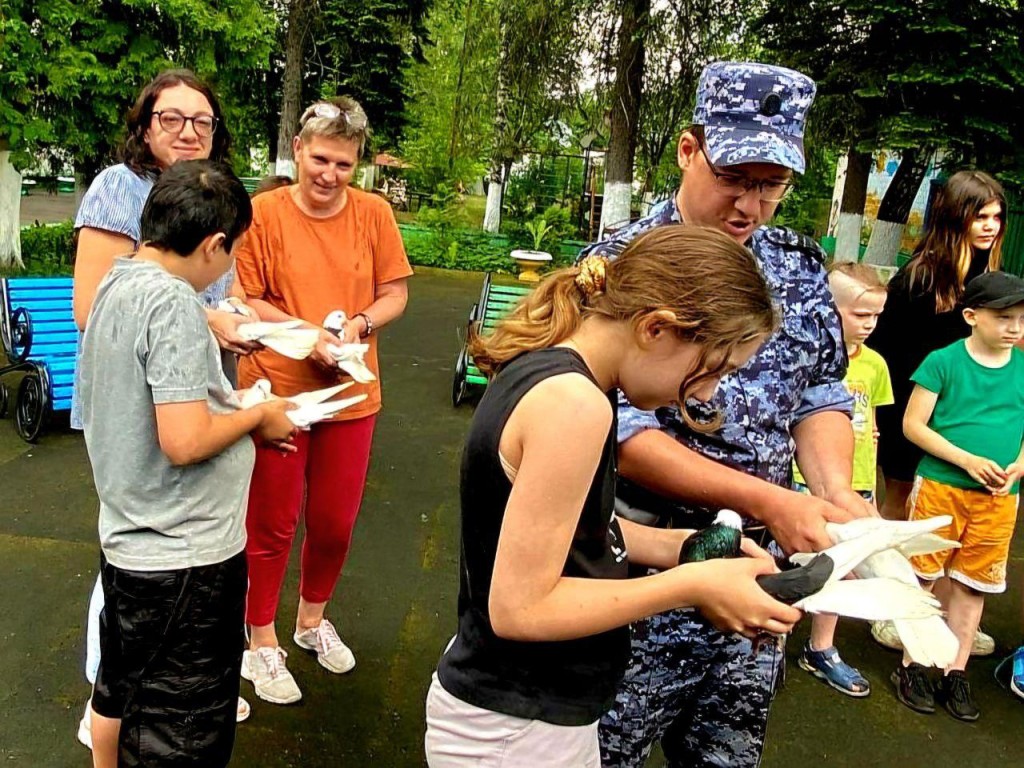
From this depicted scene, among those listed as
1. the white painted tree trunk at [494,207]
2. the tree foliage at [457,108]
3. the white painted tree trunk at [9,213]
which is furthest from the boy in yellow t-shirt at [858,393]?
the tree foliage at [457,108]

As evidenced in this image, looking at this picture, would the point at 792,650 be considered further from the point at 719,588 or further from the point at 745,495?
the point at 719,588

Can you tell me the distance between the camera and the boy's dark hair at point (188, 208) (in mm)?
1849

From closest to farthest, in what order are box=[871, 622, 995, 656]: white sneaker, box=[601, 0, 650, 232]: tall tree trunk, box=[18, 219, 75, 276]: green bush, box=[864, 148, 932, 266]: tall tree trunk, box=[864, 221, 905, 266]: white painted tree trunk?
box=[871, 622, 995, 656]: white sneaker < box=[864, 148, 932, 266]: tall tree trunk < box=[864, 221, 905, 266]: white painted tree trunk < box=[601, 0, 650, 232]: tall tree trunk < box=[18, 219, 75, 276]: green bush

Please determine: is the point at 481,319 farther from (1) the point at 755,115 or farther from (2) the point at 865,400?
(1) the point at 755,115

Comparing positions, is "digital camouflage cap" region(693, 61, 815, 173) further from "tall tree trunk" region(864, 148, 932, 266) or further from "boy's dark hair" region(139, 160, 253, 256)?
"tall tree trunk" region(864, 148, 932, 266)

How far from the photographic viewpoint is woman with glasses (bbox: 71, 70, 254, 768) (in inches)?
85.7

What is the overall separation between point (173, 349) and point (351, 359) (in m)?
0.89

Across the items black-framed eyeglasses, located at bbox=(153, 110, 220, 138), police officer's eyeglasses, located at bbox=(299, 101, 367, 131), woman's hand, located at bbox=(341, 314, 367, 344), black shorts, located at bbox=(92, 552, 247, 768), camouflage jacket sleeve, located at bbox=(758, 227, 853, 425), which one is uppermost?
police officer's eyeglasses, located at bbox=(299, 101, 367, 131)

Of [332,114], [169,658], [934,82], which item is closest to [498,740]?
[169,658]

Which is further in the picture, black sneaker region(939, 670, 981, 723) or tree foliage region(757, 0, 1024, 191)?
tree foliage region(757, 0, 1024, 191)

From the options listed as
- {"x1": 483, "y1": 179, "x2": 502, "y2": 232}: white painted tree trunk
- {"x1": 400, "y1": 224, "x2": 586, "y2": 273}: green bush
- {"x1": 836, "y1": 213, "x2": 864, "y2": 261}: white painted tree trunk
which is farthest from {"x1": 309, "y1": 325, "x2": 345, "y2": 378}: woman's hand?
{"x1": 483, "y1": 179, "x2": 502, "y2": 232}: white painted tree trunk

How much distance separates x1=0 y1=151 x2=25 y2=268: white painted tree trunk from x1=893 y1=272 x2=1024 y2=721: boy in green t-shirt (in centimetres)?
1089

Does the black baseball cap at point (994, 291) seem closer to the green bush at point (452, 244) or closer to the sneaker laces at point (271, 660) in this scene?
the sneaker laces at point (271, 660)

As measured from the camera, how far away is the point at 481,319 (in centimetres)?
698
